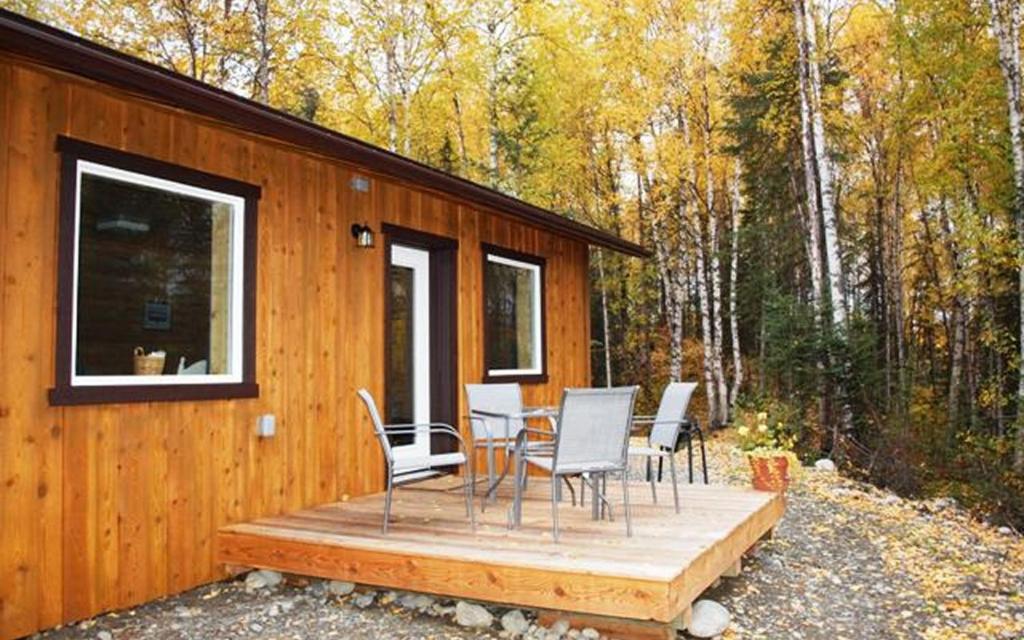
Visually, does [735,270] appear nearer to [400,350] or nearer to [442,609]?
[400,350]

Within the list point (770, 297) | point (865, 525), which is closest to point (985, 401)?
point (770, 297)

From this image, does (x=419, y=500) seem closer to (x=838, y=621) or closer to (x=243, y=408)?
(x=243, y=408)

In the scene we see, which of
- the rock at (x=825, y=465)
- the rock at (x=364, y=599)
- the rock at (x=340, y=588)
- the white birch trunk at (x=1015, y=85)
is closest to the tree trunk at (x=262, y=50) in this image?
the rock at (x=825, y=465)

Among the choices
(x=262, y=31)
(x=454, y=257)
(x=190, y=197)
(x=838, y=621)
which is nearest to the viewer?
(x=838, y=621)

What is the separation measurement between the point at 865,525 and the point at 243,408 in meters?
4.67

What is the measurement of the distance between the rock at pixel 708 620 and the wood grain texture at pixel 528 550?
12 cm

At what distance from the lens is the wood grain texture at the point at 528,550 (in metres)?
3.14

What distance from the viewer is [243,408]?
4477 millimetres

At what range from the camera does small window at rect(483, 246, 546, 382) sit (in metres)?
6.97

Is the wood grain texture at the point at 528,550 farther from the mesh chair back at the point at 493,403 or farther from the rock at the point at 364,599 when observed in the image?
the mesh chair back at the point at 493,403

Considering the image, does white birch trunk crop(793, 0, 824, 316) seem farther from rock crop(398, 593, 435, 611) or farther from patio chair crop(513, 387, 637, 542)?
rock crop(398, 593, 435, 611)

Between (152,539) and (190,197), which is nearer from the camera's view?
(152,539)

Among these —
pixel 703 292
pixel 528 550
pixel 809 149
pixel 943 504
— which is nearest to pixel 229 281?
pixel 528 550

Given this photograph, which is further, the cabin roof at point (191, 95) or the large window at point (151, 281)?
the large window at point (151, 281)
